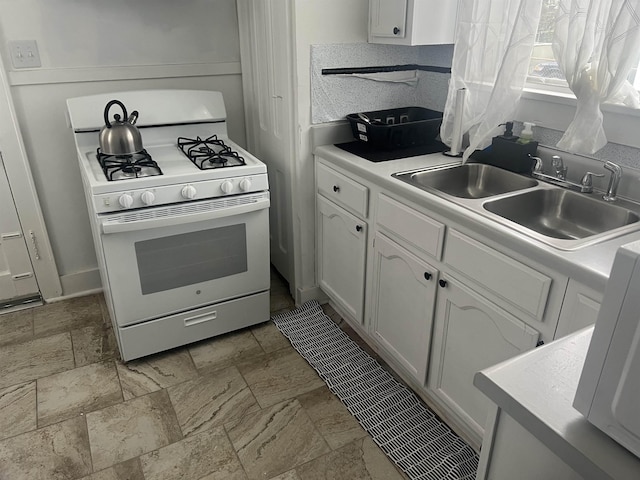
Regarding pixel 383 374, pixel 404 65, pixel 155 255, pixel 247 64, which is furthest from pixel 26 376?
pixel 404 65

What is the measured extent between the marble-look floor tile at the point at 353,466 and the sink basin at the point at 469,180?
100 centimetres

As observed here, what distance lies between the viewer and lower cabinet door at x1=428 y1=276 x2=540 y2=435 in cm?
146

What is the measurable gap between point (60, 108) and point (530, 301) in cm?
225

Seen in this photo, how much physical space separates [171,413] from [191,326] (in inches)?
16.8

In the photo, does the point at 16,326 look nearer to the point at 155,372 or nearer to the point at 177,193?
the point at 155,372

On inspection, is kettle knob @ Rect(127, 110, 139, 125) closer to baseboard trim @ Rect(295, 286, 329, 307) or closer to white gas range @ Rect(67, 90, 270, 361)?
white gas range @ Rect(67, 90, 270, 361)

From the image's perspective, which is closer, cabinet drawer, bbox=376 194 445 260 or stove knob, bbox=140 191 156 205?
cabinet drawer, bbox=376 194 445 260

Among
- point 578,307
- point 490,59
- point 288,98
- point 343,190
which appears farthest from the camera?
point 288,98

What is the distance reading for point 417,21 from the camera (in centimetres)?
195

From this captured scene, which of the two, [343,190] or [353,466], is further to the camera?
[343,190]

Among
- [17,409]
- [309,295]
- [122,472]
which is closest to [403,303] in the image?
[309,295]

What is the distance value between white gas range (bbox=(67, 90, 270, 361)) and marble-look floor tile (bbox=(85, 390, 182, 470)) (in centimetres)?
28

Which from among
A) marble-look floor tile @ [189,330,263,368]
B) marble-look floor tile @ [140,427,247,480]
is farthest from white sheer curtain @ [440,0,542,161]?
marble-look floor tile @ [140,427,247,480]

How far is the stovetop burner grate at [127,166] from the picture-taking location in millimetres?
1943
